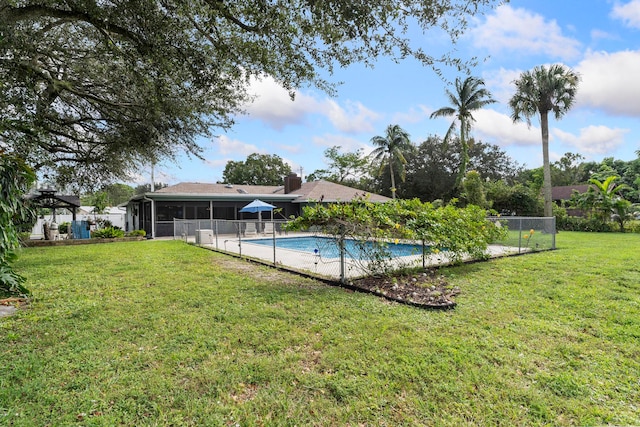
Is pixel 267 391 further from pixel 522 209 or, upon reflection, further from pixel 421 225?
pixel 522 209

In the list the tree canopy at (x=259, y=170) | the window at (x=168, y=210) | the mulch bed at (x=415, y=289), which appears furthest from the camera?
the tree canopy at (x=259, y=170)

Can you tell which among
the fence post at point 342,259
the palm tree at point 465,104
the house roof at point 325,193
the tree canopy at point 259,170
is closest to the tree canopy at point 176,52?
the fence post at point 342,259

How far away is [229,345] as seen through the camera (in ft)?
11.4

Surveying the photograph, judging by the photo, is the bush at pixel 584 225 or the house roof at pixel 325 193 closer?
the bush at pixel 584 225

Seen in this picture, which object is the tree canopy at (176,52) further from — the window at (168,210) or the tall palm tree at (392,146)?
the tall palm tree at (392,146)

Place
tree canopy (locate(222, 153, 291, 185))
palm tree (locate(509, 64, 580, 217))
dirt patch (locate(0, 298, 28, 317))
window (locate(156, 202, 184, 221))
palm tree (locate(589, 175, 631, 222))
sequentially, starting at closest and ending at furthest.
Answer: dirt patch (locate(0, 298, 28, 317)) < palm tree (locate(589, 175, 631, 222)) < palm tree (locate(509, 64, 580, 217)) < window (locate(156, 202, 184, 221)) < tree canopy (locate(222, 153, 291, 185))

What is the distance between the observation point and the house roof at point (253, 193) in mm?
19736

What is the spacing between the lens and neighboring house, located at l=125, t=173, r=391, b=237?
63.5ft

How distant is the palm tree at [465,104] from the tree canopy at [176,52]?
21063 millimetres

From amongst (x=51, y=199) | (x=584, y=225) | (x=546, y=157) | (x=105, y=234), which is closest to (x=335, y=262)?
(x=105, y=234)

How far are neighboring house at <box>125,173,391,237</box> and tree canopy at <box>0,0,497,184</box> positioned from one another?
32.6ft

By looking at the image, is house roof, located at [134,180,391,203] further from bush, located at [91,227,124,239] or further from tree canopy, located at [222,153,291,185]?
tree canopy, located at [222,153,291,185]

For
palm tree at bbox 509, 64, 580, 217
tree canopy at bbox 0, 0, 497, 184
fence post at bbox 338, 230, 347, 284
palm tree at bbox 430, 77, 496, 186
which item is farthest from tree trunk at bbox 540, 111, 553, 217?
tree canopy at bbox 0, 0, 497, 184

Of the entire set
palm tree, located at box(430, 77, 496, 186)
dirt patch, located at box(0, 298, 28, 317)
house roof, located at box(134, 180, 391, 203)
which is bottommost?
dirt patch, located at box(0, 298, 28, 317)
